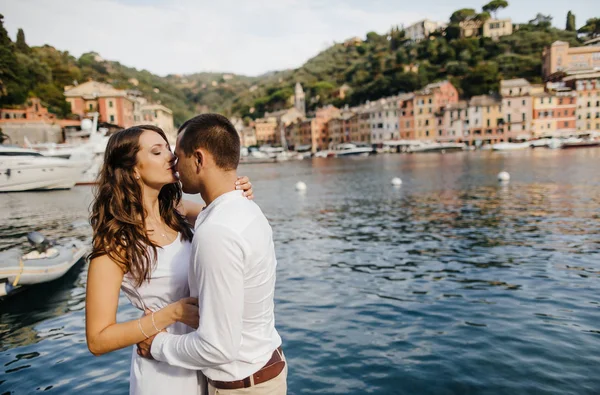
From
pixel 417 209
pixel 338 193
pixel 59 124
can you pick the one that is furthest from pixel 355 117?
pixel 417 209

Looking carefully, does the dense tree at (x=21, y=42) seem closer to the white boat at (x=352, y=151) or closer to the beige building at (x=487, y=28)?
the white boat at (x=352, y=151)

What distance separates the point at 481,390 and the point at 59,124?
6920 centimetres

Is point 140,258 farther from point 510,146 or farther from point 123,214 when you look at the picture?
point 510,146

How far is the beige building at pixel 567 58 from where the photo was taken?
111 meters

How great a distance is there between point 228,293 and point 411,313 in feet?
22.0

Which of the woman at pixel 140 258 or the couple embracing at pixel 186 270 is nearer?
the couple embracing at pixel 186 270

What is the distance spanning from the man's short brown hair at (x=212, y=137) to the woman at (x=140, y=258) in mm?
260

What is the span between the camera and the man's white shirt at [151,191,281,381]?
76.1 inches

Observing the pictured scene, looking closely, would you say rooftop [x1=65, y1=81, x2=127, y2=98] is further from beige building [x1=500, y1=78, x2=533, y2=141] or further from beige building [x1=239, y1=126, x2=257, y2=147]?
beige building [x1=500, y1=78, x2=533, y2=141]

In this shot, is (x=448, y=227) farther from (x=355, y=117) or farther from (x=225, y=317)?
(x=355, y=117)

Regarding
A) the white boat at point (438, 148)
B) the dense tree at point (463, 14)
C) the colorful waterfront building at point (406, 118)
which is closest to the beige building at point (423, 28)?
the dense tree at point (463, 14)

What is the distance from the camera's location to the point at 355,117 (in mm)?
116312

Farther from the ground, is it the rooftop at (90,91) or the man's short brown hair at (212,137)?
the rooftop at (90,91)

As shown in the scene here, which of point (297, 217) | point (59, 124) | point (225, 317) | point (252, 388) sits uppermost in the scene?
point (59, 124)
